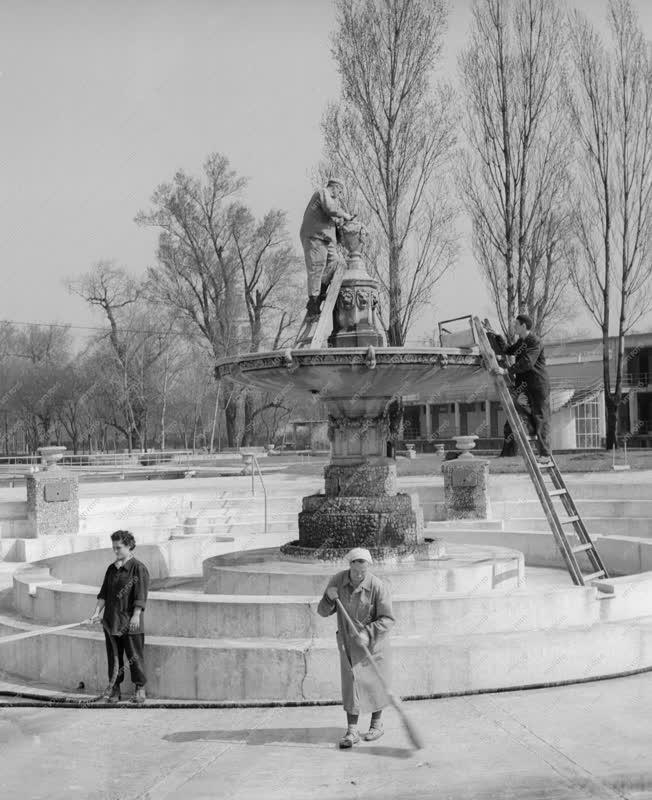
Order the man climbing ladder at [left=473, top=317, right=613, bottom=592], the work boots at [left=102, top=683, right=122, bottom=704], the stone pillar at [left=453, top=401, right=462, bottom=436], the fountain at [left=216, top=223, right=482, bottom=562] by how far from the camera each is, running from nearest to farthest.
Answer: the work boots at [left=102, top=683, right=122, bottom=704] → the man climbing ladder at [left=473, top=317, right=613, bottom=592] → the fountain at [left=216, top=223, right=482, bottom=562] → the stone pillar at [left=453, top=401, right=462, bottom=436]

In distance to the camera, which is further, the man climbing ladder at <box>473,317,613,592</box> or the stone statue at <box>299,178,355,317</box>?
the stone statue at <box>299,178,355,317</box>

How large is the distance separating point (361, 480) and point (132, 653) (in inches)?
153

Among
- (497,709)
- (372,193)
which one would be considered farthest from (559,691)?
(372,193)

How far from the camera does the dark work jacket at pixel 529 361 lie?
36.4 feet

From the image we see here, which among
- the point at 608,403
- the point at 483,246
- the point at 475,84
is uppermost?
the point at 475,84

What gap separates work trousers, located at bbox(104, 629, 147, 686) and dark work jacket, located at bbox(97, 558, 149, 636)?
0.31 feet

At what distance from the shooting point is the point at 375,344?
11.9m

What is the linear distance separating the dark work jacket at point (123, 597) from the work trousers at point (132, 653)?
9cm

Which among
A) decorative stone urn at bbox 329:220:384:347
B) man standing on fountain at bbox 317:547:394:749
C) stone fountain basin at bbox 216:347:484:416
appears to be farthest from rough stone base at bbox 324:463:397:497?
man standing on fountain at bbox 317:547:394:749

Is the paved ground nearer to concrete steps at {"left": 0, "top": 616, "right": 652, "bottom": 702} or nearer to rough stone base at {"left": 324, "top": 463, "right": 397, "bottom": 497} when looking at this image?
concrete steps at {"left": 0, "top": 616, "right": 652, "bottom": 702}

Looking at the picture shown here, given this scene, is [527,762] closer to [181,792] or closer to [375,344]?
[181,792]

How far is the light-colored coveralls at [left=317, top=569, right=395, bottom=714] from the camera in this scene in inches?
268

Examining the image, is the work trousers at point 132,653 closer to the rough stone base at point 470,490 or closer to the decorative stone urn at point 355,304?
the decorative stone urn at point 355,304

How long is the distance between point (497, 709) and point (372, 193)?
78.0ft
